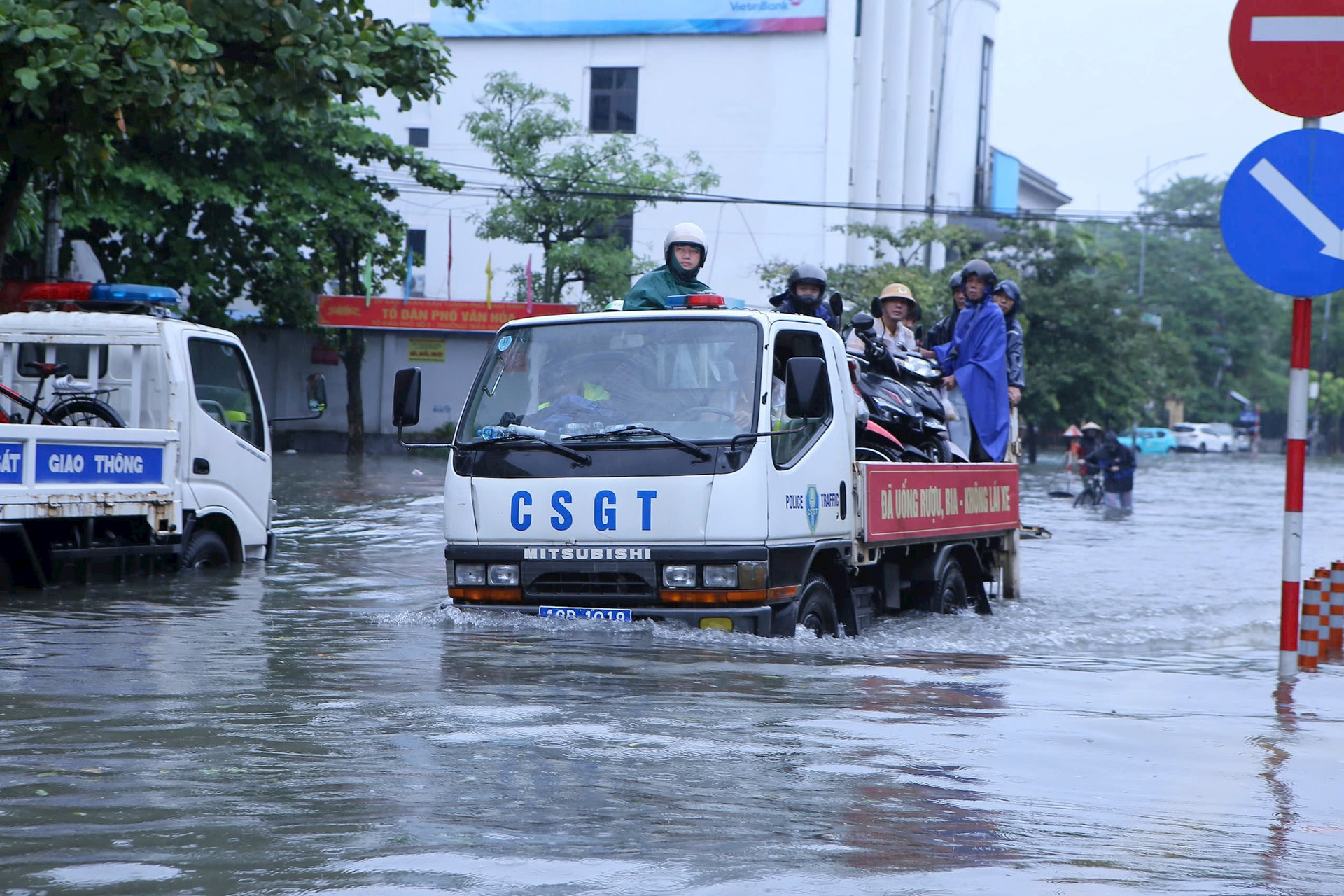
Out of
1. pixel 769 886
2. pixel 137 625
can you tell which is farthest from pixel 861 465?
pixel 769 886

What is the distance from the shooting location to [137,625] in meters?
Result: 9.12

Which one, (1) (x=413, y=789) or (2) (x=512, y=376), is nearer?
(1) (x=413, y=789)

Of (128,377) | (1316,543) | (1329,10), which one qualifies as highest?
(1329,10)

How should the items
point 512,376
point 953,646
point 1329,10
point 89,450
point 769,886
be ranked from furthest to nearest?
point 89,450
point 953,646
point 512,376
point 1329,10
point 769,886

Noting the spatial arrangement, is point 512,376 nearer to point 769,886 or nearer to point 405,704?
point 405,704

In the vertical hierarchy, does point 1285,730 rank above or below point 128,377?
below

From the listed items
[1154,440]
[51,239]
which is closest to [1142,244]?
[1154,440]

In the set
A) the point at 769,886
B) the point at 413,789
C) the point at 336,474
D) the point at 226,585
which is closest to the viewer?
the point at 769,886

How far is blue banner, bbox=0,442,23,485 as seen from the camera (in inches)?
399

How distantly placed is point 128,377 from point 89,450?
4.14 ft

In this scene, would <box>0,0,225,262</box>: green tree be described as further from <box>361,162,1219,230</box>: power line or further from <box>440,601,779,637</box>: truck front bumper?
<box>361,162,1219,230</box>: power line

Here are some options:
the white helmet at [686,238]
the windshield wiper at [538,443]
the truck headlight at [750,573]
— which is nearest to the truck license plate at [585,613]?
the truck headlight at [750,573]

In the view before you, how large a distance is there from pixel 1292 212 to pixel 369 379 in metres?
38.3

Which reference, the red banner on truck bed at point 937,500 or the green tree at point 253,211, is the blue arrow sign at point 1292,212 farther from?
the green tree at point 253,211
